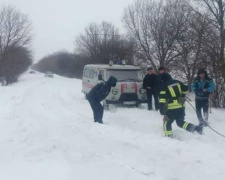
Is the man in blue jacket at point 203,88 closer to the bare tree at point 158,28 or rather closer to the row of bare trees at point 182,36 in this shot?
the row of bare trees at point 182,36

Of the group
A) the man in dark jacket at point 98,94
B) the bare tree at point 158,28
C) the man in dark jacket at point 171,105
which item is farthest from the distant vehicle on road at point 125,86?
the bare tree at point 158,28

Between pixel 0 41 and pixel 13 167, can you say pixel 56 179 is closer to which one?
pixel 13 167

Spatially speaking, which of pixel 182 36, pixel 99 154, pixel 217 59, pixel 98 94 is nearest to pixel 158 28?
pixel 182 36

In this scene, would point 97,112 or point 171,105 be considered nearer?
point 171,105

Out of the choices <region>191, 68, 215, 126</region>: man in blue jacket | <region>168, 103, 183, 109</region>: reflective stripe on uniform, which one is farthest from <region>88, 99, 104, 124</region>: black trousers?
<region>191, 68, 215, 126</region>: man in blue jacket

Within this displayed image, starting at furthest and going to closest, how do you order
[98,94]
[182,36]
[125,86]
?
[182,36] < [125,86] < [98,94]

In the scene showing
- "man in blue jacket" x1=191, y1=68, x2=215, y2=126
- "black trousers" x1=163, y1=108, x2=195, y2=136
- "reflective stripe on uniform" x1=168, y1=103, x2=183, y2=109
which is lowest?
"black trousers" x1=163, y1=108, x2=195, y2=136

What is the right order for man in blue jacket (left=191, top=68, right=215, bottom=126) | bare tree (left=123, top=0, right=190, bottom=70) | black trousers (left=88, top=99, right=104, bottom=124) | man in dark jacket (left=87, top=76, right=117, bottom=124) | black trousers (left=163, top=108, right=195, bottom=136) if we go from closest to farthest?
black trousers (left=163, top=108, right=195, bottom=136), man in blue jacket (left=191, top=68, right=215, bottom=126), black trousers (left=88, top=99, right=104, bottom=124), man in dark jacket (left=87, top=76, right=117, bottom=124), bare tree (left=123, top=0, right=190, bottom=70)

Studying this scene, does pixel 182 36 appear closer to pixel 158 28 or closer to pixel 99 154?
pixel 158 28

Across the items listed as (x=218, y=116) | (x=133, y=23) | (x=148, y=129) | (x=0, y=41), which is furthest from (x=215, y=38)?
(x=0, y=41)

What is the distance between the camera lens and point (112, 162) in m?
6.37

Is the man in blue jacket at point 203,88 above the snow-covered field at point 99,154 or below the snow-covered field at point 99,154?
above

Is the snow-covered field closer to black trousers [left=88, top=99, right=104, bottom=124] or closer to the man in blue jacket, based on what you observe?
black trousers [left=88, top=99, right=104, bottom=124]

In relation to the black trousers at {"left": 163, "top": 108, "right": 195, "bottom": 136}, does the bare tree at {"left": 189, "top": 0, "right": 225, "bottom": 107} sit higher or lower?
higher
